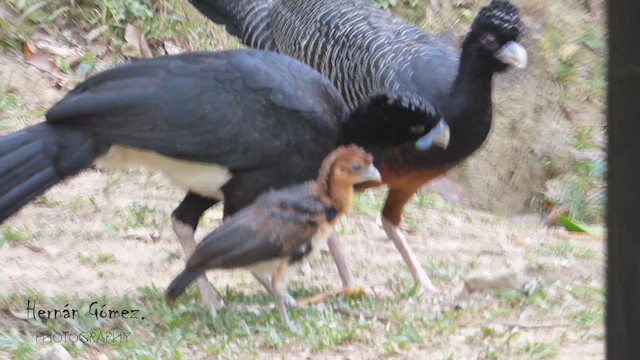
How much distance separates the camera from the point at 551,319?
4117 mm

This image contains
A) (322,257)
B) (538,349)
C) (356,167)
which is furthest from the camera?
(322,257)

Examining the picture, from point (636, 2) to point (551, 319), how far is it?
2899 mm

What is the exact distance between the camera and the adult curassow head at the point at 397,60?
459 centimetres

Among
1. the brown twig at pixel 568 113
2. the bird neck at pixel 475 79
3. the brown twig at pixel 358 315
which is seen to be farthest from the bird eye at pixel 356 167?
the brown twig at pixel 568 113

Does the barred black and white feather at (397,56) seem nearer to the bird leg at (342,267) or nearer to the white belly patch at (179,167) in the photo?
the bird leg at (342,267)

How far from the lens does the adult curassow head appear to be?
4594 mm

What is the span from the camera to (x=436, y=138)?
442cm

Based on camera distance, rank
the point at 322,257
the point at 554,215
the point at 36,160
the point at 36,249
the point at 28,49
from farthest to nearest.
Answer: the point at 28,49 → the point at 554,215 → the point at 322,257 → the point at 36,249 → the point at 36,160

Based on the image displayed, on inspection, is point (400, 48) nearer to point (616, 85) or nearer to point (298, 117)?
point (298, 117)

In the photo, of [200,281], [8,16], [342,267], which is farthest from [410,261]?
[8,16]

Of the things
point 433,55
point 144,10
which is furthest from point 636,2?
point 144,10

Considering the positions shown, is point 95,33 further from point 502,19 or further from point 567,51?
point 502,19

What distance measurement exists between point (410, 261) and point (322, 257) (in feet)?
2.06

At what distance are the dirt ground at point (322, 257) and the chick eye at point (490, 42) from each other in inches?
41.2
